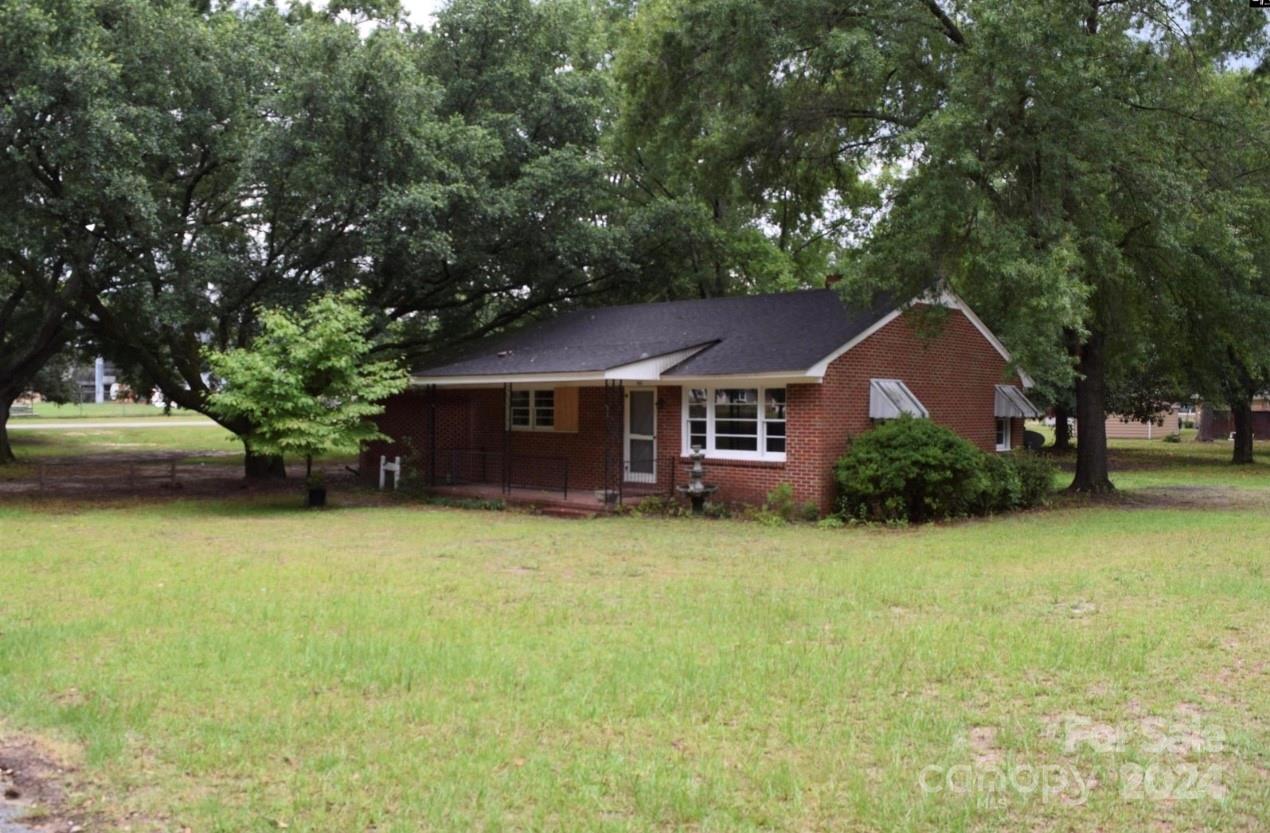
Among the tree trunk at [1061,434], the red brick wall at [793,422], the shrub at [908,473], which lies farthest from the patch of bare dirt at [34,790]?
the tree trunk at [1061,434]

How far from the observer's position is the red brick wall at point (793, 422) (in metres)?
16.5

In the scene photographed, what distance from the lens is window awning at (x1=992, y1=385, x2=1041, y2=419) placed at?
2053cm

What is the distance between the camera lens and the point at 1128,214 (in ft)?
57.0

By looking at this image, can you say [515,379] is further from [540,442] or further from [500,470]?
[500,470]

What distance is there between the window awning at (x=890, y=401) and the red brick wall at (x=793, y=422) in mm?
126

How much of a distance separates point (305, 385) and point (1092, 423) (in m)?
15.9

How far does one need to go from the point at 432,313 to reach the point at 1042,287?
17342mm

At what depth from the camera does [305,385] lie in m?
18.2

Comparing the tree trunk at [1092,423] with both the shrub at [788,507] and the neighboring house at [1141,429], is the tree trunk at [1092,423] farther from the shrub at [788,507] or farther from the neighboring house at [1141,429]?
the neighboring house at [1141,429]

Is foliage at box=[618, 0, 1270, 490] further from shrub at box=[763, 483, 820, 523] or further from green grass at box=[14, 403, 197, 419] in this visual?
green grass at box=[14, 403, 197, 419]

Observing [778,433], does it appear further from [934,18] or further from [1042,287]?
[934,18]

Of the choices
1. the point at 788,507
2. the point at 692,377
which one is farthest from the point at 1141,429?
the point at 692,377

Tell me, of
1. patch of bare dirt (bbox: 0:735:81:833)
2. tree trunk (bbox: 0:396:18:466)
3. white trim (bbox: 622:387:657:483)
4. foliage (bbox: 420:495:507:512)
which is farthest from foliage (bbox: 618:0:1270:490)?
tree trunk (bbox: 0:396:18:466)

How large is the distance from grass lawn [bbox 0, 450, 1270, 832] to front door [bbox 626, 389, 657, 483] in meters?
7.28
